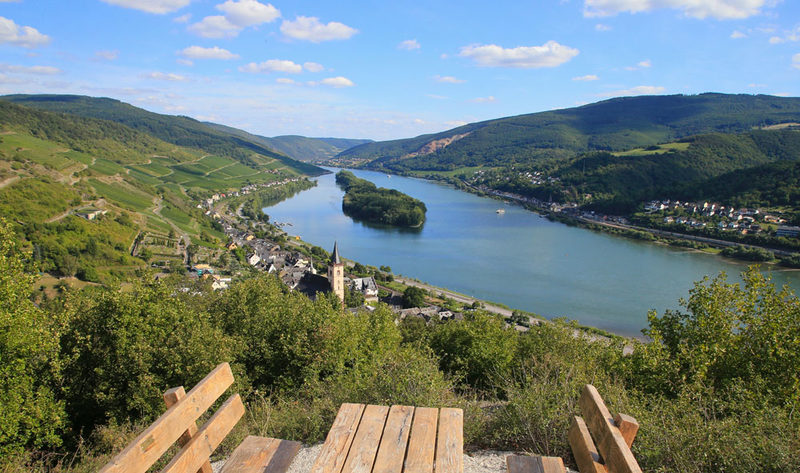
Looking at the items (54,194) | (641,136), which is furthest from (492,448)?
(641,136)

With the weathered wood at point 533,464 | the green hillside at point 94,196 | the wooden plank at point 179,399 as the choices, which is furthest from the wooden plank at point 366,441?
the green hillside at point 94,196

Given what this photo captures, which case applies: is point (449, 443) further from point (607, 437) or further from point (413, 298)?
point (413, 298)

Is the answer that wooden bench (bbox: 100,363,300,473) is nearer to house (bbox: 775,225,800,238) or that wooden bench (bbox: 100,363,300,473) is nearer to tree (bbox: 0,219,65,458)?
tree (bbox: 0,219,65,458)

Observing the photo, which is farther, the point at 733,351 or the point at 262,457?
the point at 733,351

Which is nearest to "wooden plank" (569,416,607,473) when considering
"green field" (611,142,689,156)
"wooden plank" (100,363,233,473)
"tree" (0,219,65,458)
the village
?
"wooden plank" (100,363,233,473)

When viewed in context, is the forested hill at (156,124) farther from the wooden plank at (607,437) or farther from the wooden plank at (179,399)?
the wooden plank at (607,437)

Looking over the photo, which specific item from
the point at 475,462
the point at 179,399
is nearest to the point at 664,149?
the point at 475,462
